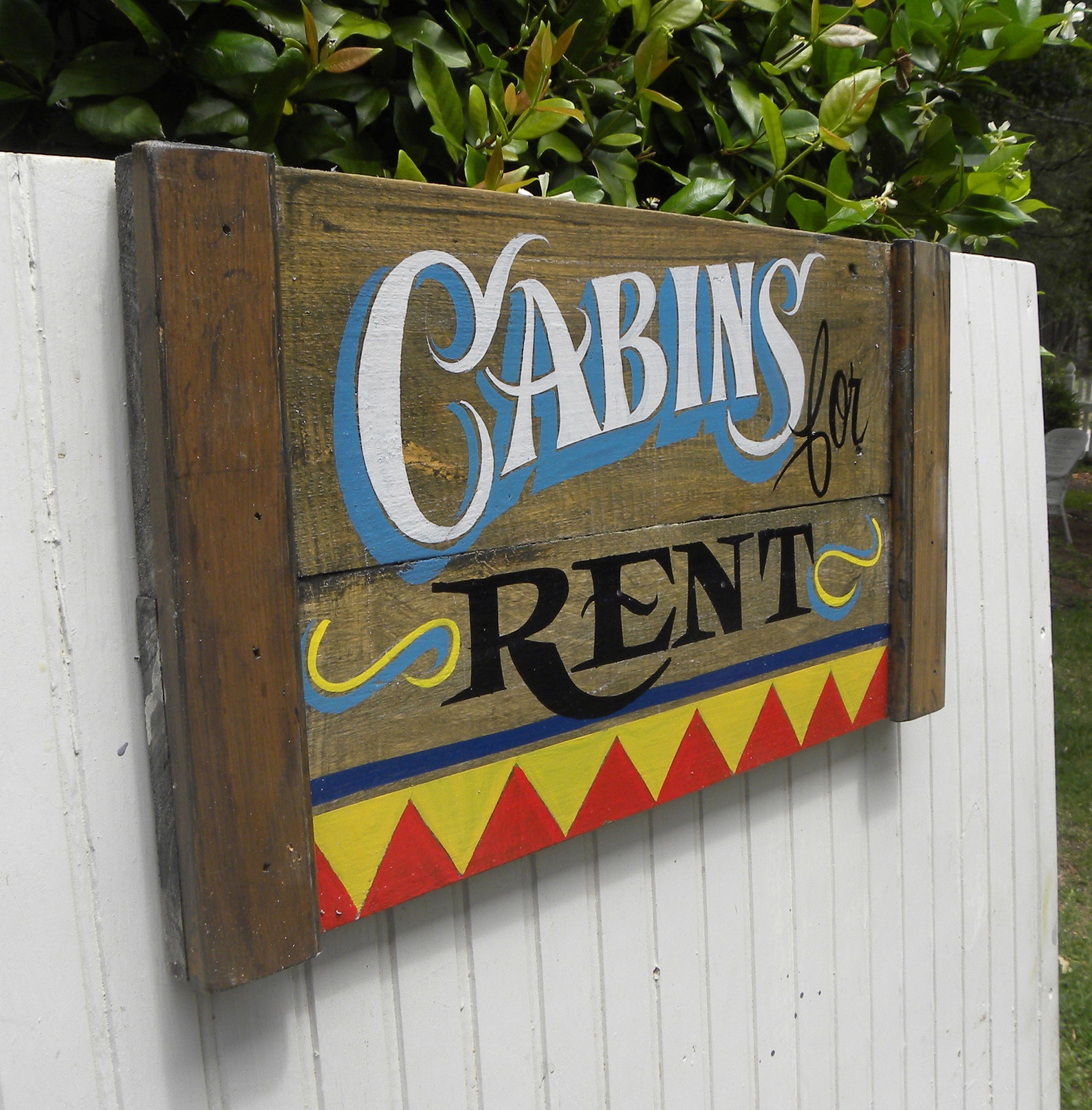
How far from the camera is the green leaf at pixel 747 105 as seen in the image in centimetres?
173

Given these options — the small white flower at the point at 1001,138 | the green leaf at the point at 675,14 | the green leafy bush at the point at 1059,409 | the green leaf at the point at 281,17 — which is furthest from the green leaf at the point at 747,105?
the green leafy bush at the point at 1059,409

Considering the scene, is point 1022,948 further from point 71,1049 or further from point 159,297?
point 159,297

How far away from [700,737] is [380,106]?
37.7 inches

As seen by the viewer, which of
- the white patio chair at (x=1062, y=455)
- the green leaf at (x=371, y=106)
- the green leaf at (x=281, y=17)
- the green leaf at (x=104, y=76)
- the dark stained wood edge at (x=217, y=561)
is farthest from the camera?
the white patio chair at (x=1062, y=455)

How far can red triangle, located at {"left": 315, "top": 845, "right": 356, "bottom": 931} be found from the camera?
104 centimetres

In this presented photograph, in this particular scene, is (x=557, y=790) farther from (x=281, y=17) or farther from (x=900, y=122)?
(x=900, y=122)

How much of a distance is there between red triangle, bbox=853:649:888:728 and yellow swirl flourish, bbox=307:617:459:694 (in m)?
0.87

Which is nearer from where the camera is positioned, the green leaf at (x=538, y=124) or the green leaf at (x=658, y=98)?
the green leaf at (x=538, y=124)

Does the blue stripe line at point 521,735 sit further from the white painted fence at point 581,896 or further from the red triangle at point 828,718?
the white painted fence at point 581,896

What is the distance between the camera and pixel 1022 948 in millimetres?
2277

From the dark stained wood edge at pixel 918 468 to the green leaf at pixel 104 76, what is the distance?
1188 mm

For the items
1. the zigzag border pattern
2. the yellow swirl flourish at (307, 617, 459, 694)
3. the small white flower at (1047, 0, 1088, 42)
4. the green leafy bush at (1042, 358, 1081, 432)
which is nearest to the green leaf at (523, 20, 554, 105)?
the yellow swirl flourish at (307, 617, 459, 694)

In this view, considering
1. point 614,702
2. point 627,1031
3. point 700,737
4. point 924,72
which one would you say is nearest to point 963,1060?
point 627,1031

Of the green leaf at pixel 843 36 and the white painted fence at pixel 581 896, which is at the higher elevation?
the green leaf at pixel 843 36
